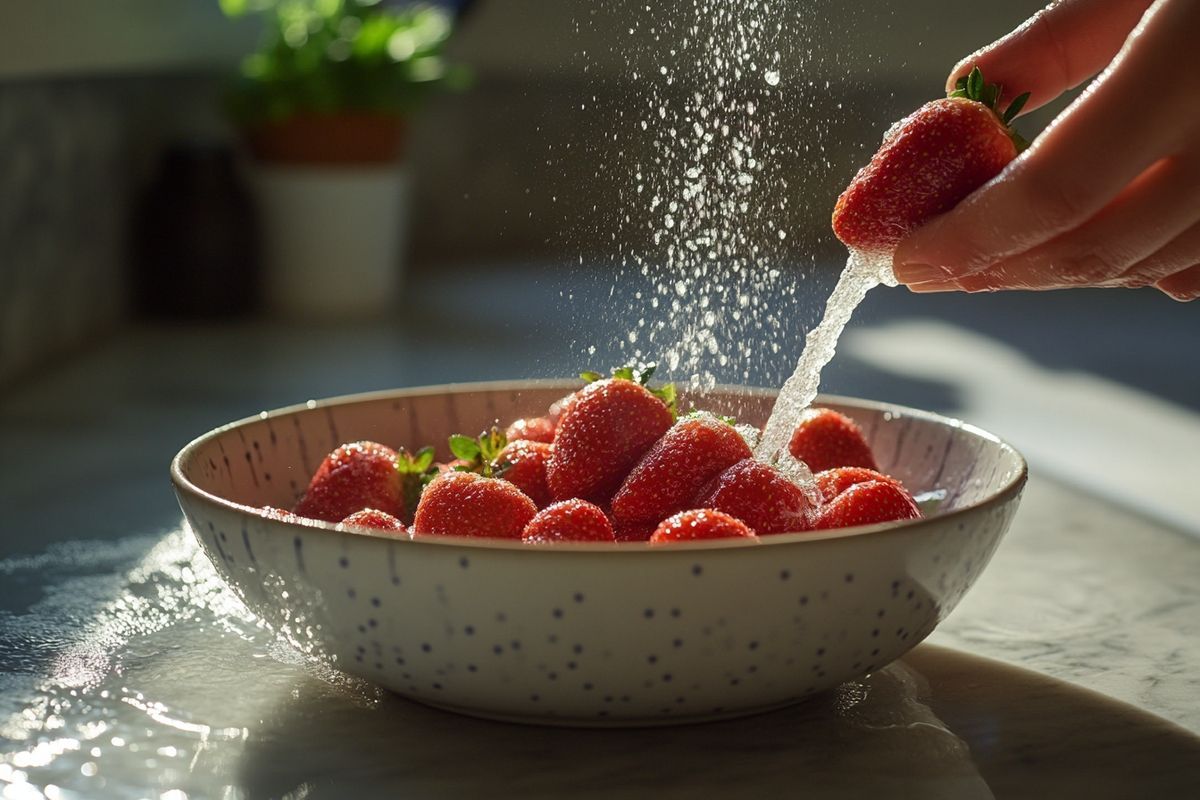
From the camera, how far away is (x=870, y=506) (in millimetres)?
815

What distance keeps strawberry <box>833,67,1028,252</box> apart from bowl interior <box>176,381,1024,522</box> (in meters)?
0.15

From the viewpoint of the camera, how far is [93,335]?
7.83 ft

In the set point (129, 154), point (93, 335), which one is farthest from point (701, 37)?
point (129, 154)

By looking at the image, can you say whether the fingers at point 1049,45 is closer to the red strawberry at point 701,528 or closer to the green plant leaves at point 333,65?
the red strawberry at point 701,528

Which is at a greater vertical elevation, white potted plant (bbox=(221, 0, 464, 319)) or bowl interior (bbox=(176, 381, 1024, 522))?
white potted plant (bbox=(221, 0, 464, 319))

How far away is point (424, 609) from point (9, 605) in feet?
1.37

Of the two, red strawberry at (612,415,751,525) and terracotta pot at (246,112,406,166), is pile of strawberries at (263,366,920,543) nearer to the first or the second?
red strawberry at (612,415,751,525)

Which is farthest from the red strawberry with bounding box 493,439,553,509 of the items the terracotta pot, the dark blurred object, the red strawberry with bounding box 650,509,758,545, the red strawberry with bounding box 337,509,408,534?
the terracotta pot

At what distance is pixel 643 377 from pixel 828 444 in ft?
0.44

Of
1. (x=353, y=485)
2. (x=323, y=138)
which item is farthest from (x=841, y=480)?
(x=323, y=138)

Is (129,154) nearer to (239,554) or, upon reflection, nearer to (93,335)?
(93,335)

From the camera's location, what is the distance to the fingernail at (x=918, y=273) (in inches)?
31.8

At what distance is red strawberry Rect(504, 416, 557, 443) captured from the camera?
103 centimetres

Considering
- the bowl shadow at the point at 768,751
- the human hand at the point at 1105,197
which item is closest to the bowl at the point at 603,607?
the bowl shadow at the point at 768,751
